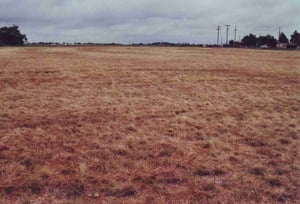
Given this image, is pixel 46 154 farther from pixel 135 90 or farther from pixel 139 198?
pixel 135 90

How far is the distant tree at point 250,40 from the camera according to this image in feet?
408

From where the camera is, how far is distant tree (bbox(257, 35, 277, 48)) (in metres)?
117

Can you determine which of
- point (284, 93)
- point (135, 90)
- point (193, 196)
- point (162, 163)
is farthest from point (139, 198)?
point (284, 93)

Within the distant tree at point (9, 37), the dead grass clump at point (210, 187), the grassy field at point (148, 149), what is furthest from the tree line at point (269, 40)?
the dead grass clump at point (210, 187)

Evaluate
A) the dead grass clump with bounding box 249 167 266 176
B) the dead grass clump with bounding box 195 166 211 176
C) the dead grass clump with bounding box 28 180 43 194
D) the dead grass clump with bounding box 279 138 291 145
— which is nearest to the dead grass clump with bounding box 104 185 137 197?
the dead grass clump with bounding box 28 180 43 194

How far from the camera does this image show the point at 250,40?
126 metres

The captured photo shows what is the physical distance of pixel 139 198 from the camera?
4.07 metres

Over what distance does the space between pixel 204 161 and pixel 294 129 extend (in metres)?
3.18

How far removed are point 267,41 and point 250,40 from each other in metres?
8.51

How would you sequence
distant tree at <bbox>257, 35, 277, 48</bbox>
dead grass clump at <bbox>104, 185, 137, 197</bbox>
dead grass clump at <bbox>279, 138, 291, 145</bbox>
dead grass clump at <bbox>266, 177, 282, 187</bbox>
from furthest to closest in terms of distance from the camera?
distant tree at <bbox>257, 35, 277, 48</bbox> < dead grass clump at <bbox>279, 138, 291, 145</bbox> < dead grass clump at <bbox>266, 177, 282, 187</bbox> < dead grass clump at <bbox>104, 185, 137, 197</bbox>

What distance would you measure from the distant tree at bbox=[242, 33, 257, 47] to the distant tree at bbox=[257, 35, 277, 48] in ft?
6.91

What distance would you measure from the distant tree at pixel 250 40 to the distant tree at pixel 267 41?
2107 mm

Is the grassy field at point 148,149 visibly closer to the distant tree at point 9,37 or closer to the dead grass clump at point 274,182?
the dead grass clump at point 274,182

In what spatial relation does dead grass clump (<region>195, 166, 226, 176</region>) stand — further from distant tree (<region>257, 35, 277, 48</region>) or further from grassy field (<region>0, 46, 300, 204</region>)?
distant tree (<region>257, 35, 277, 48</region>)
